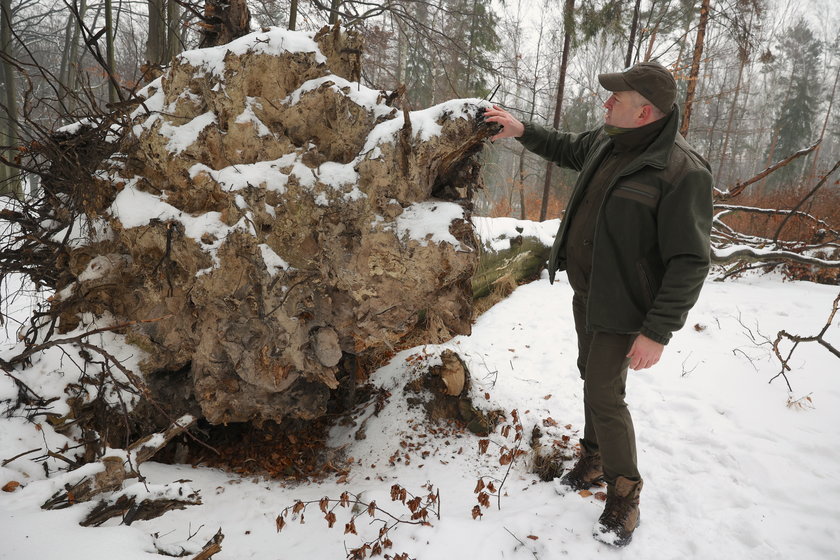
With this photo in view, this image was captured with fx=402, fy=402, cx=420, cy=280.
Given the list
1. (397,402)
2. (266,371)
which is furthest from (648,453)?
(266,371)

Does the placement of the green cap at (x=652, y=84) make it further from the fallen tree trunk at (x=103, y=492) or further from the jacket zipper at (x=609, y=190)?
the fallen tree trunk at (x=103, y=492)

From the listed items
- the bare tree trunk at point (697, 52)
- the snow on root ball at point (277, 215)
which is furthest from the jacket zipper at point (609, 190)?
the bare tree trunk at point (697, 52)

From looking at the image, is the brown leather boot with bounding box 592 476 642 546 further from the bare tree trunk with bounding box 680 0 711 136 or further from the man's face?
the bare tree trunk with bounding box 680 0 711 136

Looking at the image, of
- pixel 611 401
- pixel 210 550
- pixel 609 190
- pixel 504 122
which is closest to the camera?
pixel 210 550

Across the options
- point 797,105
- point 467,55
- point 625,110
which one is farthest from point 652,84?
point 797,105

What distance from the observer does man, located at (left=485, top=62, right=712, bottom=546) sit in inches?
75.2

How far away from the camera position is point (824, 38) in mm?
31656

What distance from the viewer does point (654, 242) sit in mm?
2049

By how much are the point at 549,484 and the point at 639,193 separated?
2.00 metres

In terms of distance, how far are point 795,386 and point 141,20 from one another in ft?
45.1

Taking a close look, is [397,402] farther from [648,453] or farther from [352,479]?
[648,453]

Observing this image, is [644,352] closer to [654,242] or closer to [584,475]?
[654,242]

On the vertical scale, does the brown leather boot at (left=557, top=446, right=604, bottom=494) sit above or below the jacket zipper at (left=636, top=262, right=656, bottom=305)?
below

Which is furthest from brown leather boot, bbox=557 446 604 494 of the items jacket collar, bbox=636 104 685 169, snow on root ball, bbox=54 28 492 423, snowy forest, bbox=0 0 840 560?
jacket collar, bbox=636 104 685 169
